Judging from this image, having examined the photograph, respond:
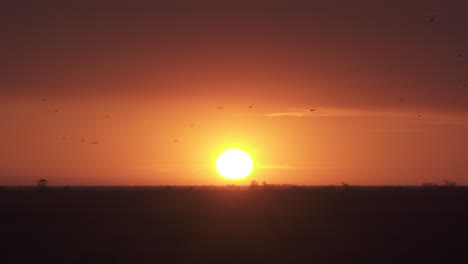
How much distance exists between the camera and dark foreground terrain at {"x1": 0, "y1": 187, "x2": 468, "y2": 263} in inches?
1505

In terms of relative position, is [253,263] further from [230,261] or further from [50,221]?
[50,221]

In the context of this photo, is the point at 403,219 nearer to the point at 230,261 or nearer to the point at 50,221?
the point at 50,221

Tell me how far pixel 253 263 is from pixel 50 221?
2368cm

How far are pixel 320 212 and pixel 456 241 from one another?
21353mm

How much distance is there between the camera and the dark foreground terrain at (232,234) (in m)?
38.2

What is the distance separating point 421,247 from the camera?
42.0m

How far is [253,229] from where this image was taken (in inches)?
1994

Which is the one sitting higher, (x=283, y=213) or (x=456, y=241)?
(x=283, y=213)

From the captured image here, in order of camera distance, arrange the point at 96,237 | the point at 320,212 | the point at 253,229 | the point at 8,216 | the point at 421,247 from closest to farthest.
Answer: the point at 421,247
the point at 96,237
the point at 253,229
the point at 8,216
the point at 320,212

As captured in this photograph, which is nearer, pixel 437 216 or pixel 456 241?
pixel 456 241

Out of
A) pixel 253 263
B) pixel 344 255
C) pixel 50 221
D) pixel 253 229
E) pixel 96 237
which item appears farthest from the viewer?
pixel 50 221

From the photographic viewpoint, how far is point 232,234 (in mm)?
47812

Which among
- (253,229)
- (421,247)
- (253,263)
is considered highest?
(253,229)

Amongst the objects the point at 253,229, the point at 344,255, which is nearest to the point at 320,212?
the point at 253,229
